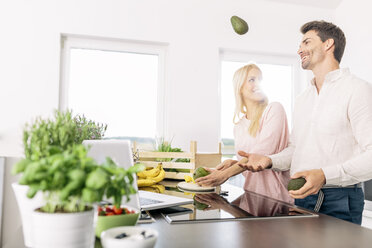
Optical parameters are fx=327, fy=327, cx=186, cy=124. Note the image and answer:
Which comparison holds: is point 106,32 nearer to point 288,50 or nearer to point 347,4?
point 288,50

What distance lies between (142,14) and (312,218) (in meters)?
2.54

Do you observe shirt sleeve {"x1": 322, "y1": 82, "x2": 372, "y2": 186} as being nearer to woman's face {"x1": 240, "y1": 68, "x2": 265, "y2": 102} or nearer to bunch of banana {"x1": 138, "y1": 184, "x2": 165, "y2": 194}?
bunch of banana {"x1": 138, "y1": 184, "x2": 165, "y2": 194}

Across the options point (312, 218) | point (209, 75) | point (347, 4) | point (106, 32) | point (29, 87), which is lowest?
point (312, 218)

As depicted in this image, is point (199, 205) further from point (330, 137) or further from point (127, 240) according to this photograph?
point (330, 137)

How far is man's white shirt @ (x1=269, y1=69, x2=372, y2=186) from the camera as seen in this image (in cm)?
140

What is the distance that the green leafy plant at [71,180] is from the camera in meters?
0.48

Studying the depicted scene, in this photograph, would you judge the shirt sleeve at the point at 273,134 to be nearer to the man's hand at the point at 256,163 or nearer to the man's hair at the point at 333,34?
the man's hand at the point at 256,163

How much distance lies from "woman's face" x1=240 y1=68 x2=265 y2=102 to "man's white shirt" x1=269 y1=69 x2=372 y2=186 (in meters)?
0.62

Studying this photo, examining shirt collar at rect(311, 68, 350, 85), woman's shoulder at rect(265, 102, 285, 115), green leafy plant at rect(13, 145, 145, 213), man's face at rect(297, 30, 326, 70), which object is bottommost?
green leafy plant at rect(13, 145, 145, 213)

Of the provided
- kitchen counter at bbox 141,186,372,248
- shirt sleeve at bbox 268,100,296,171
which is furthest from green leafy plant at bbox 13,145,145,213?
shirt sleeve at bbox 268,100,296,171

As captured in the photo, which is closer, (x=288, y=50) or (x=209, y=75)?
(x=209, y=75)

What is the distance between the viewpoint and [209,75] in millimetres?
3152

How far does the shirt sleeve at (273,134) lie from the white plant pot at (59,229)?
1.57m

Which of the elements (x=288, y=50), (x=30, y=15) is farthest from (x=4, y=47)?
(x=288, y=50)
